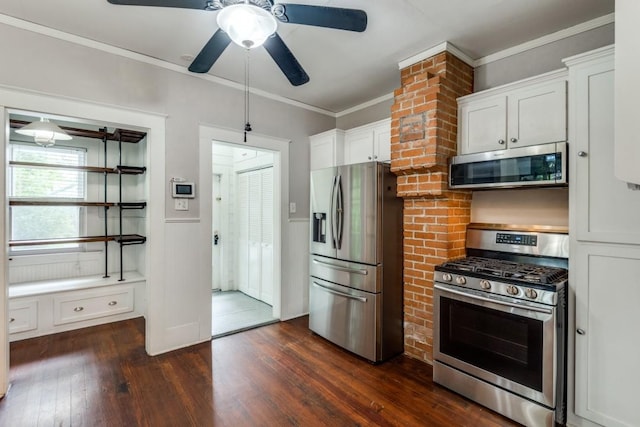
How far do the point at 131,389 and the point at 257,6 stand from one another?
2.69 m

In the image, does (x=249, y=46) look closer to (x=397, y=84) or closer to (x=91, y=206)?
(x=397, y=84)

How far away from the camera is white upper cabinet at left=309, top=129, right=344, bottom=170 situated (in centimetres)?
364

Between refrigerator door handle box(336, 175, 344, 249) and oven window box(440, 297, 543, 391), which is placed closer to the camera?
oven window box(440, 297, 543, 391)

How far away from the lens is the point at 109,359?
2.79 metres

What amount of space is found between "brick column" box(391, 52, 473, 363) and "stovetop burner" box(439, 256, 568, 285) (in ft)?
0.70

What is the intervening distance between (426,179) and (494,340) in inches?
51.0

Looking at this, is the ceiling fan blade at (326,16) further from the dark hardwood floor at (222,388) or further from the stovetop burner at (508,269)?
the dark hardwood floor at (222,388)

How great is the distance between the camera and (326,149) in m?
3.76

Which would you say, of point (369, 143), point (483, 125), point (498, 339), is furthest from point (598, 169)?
point (369, 143)

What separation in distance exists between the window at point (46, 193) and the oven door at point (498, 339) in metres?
4.38

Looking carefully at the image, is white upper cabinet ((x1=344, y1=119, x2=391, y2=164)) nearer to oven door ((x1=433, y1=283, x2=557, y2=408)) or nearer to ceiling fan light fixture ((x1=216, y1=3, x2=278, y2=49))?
oven door ((x1=433, y1=283, x2=557, y2=408))

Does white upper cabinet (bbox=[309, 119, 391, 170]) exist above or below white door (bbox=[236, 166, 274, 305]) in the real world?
above

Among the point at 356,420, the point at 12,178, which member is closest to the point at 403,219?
the point at 356,420

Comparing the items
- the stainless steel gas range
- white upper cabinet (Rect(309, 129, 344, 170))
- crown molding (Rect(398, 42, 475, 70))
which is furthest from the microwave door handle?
crown molding (Rect(398, 42, 475, 70))
